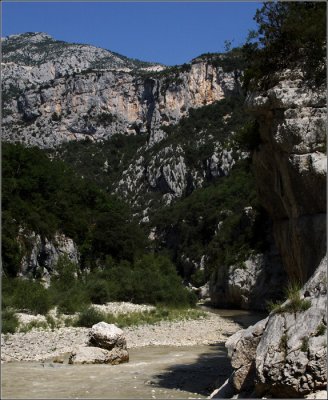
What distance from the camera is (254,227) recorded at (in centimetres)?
5425

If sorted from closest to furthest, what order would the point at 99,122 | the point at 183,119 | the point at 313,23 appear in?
the point at 313,23
the point at 183,119
the point at 99,122

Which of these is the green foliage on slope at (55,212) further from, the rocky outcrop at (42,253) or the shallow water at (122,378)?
the shallow water at (122,378)

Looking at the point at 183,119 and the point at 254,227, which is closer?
the point at 254,227

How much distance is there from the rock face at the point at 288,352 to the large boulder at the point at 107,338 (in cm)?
776

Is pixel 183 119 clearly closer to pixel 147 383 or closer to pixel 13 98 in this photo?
pixel 13 98

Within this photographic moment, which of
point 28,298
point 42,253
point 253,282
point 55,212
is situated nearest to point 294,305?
point 28,298

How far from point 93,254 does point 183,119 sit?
83.0 meters

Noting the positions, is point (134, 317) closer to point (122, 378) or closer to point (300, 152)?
point (122, 378)

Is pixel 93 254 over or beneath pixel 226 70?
beneath

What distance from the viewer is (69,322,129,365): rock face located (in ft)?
59.0

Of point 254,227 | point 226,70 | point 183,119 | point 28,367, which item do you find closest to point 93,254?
point 254,227

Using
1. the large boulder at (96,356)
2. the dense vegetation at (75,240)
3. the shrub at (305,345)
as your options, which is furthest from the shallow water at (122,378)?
the dense vegetation at (75,240)

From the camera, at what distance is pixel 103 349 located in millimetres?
18484

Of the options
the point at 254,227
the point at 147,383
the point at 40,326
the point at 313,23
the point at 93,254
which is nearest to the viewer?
the point at 147,383
